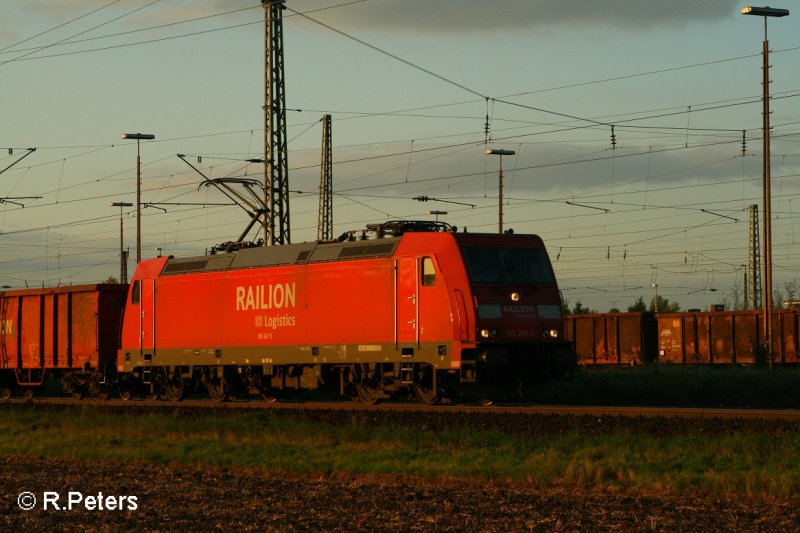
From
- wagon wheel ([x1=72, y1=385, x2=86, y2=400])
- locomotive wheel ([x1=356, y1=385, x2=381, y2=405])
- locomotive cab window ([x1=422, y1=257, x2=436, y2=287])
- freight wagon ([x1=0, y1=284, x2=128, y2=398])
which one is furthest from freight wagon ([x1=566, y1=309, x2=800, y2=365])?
locomotive cab window ([x1=422, y1=257, x2=436, y2=287])

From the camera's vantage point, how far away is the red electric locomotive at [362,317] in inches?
1061

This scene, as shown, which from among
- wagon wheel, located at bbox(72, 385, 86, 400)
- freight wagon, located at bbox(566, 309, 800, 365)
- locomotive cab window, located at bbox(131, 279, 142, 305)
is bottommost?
wagon wheel, located at bbox(72, 385, 86, 400)

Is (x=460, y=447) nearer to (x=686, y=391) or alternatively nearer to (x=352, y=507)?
(x=352, y=507)

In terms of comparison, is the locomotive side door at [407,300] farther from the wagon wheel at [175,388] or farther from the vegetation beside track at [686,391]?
the wagon wheel at [175,388]

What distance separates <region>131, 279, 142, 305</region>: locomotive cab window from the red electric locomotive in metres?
0.51

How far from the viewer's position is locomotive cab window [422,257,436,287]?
89.6 ft

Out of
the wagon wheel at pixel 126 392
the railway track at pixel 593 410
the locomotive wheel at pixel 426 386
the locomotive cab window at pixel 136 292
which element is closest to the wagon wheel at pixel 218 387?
the railway track at pixel 593 410

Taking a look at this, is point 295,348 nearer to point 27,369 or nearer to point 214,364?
point 214,364

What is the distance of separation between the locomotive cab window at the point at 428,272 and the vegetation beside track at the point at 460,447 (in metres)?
3.54

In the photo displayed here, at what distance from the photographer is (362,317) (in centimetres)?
2934

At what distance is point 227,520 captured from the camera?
13.9 metres

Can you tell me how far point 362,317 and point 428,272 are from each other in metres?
2.71

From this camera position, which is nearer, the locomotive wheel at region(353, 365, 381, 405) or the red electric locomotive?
the red electric locomotive

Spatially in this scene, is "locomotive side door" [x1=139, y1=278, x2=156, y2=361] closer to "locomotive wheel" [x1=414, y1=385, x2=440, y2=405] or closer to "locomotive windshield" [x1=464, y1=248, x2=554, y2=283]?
"locomotive wheel" [x1=414, y1=385, x2=440, y2=405]
